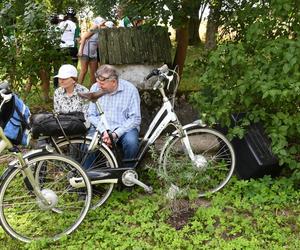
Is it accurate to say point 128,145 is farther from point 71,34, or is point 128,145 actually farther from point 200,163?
point 71,34

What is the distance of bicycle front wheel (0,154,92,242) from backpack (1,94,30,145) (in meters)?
0.22

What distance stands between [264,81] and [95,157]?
5.47 feet

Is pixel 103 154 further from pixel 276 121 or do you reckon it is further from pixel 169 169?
pixel 276 121

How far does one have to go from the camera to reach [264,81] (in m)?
3.76

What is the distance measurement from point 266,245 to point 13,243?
6.65ft

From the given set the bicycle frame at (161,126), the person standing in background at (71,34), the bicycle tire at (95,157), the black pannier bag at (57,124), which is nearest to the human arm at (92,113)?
the bicycle frame at (161,126)

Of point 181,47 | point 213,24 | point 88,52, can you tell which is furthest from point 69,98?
point 88,52

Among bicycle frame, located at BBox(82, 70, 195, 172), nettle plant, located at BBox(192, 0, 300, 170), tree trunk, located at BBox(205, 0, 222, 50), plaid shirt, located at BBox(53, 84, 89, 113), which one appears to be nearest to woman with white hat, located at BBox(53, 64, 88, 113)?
plaid shirt, located at BBox(53, 84, 89, 113)

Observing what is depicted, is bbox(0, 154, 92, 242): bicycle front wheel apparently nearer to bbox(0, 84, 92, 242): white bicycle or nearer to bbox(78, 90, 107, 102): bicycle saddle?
bbox(0, 84, 92, 242): white bicycle

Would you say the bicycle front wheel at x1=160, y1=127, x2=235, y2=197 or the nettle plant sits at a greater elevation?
the nettle plant

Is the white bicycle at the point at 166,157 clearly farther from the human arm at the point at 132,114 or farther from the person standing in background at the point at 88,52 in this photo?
the person standing in background at the point at 88,52

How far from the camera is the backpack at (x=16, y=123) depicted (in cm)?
338

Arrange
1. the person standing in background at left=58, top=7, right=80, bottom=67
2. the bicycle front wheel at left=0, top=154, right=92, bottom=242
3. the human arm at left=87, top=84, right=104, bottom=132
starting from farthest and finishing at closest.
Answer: the person standing in background at left=58, top=7, right=80, bottom=67, the human arm at left=87, top=84, right=104, bottom=132, the bicycle front wheel at left=0, top=154, right=92, bottom=242

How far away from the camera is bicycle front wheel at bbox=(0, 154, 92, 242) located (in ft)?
11.5
